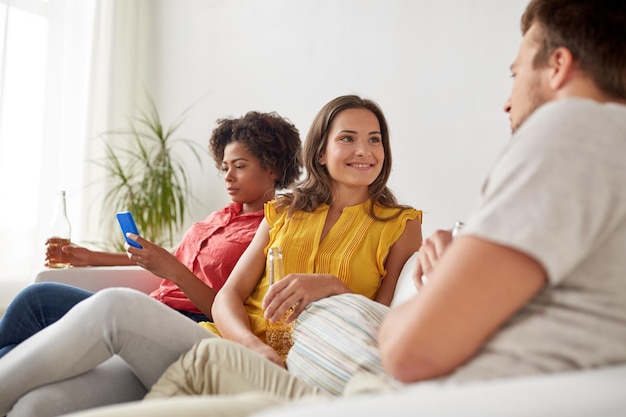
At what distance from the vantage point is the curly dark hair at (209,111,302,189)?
2688 millimetres

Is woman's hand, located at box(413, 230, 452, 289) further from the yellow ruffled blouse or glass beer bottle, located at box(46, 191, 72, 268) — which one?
glass beer bottle, located at box(46, 191, 72, 268)

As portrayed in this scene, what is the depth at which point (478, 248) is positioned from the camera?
0.83 meters

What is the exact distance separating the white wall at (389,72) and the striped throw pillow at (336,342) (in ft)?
4.95

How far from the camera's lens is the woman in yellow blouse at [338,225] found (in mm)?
2078

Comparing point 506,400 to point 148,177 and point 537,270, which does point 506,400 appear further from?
point 148,177

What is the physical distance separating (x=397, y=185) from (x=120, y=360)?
182 centimetres

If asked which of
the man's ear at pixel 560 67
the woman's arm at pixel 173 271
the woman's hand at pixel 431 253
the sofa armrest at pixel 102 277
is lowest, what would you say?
the sofa armrest at pixel 102 277

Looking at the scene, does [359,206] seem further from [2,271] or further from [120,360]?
[2,271]

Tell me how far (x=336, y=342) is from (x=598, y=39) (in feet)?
2.33

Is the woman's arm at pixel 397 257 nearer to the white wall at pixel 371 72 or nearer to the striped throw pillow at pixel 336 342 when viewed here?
the striped throw pillow at pixel 336 342

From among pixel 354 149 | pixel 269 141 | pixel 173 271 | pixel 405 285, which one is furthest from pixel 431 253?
pixel 269 141

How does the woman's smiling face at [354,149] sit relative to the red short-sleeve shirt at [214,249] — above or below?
above

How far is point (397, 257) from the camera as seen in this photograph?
2.10 metres

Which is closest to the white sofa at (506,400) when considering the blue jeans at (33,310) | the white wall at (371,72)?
the blue jeans at (33,310)
